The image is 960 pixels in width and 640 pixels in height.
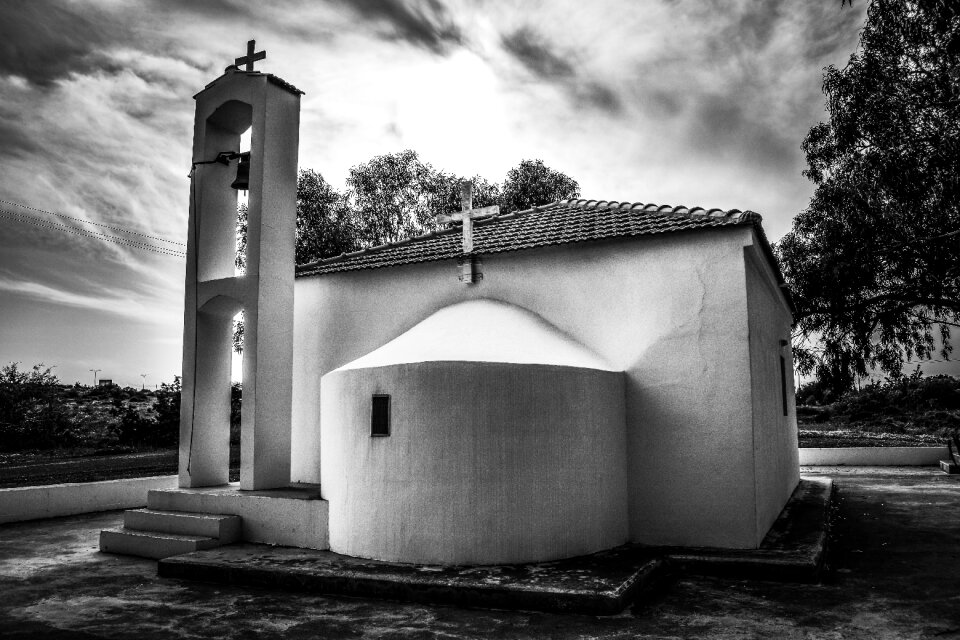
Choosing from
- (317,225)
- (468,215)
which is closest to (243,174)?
(468,215)

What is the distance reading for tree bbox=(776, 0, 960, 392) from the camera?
1537cm

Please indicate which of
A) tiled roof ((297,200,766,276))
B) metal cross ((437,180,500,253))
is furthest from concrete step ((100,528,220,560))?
metal cross ((437,180,500,253))

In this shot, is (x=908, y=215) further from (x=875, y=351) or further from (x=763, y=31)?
(x=763, y=31)

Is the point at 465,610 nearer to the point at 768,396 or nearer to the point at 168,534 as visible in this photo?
the point at 168,534

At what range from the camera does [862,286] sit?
1938 centimetres

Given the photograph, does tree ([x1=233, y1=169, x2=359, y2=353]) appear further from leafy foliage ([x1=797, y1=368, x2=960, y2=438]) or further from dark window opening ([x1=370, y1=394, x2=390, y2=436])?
leafy foliage ([x1=797, y1=368, x2=960, y2=438])

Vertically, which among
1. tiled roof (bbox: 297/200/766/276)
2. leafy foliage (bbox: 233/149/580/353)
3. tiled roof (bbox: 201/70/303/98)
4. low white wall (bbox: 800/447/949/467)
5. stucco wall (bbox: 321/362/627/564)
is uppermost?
leafy foliage (bbox: 233/149/580/353)

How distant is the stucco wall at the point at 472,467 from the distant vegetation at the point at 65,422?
1382cm

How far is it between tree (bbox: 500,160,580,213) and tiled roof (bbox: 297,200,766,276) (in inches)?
479

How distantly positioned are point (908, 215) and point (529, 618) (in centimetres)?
1657

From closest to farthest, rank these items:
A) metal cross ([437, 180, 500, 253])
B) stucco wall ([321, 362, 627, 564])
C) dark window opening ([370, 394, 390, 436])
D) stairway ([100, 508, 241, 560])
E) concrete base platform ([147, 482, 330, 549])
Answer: stucco wall ([321, 362, 627, 564]) → dark window opening ([370, 394, 390, 436]) → concrete base platform ([147, 482, 330, 549]) → stairway ([100, 508, 241, 560]) → metal cross ([437, 180, 500, 253])

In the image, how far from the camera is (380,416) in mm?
7484

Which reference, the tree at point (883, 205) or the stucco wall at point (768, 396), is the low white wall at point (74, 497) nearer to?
the stucco wall at point (768, 396)

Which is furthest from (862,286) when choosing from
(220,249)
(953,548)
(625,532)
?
(220,249)
